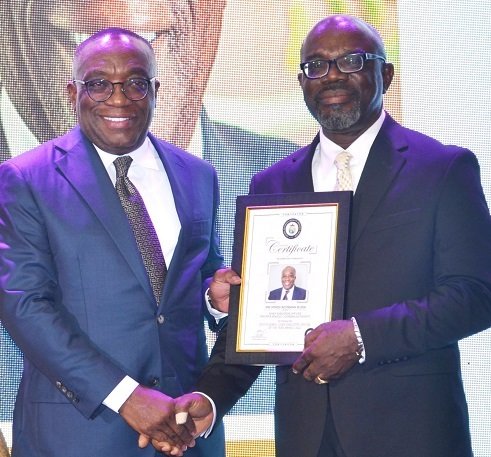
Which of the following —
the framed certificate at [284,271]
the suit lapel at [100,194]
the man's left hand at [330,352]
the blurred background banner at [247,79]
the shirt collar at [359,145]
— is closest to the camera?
the man's left hand at [330,352]

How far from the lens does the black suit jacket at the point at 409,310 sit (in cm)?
259

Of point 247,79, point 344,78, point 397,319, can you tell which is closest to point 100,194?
point 344,78

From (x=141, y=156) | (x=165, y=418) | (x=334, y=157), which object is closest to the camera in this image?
(x=165, y=418)

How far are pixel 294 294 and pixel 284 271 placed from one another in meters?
0.07

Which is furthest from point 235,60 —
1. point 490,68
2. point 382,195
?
point 382,195

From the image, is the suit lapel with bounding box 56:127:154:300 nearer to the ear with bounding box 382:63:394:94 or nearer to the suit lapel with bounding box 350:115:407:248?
the suit lapel with bounding box 350:115:407:248

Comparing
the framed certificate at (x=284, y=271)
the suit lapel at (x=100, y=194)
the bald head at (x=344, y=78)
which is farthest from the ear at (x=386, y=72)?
the suit lapel at (x=100, y=194)

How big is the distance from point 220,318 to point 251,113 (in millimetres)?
1145

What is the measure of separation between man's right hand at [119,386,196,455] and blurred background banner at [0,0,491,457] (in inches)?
41.2

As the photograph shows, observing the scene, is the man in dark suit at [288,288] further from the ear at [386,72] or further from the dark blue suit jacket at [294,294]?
the ear at [386,72]

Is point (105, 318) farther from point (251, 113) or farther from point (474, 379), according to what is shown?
point (474, 379)

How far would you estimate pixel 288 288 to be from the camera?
273cm

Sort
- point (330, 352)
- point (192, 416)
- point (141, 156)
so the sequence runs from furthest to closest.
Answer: point (141, 156)
point (192, 416)
point (330, 352)

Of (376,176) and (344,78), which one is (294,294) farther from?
(344,78)
